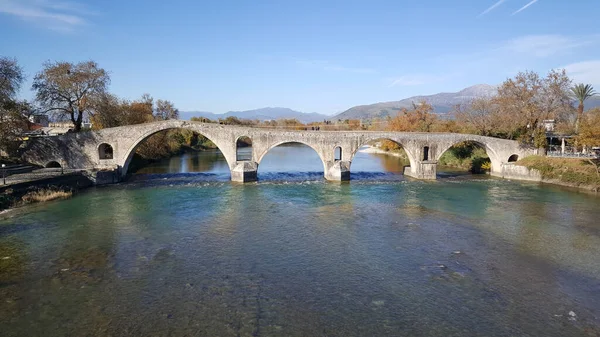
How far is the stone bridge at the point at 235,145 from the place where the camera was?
34.6 m

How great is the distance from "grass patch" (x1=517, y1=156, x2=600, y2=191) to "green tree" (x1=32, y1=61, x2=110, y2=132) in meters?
44.1

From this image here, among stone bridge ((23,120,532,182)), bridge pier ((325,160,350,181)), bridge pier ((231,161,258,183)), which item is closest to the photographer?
stone bridge ((23,120,532,182))

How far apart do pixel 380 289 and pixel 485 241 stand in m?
8.22

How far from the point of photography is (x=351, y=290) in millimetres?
12930

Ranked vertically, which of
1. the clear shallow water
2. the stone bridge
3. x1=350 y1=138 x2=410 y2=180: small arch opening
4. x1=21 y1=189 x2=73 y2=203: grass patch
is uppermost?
the stone bridge

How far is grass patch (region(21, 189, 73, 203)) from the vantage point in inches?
982

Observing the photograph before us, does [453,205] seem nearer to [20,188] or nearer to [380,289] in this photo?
[380,289]

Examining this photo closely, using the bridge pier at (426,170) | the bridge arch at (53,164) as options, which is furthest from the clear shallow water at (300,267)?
the bridge pier at (426,170)

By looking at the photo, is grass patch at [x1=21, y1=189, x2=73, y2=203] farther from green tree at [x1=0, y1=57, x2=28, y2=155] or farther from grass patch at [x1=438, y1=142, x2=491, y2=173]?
grass patch at [x1=438, y1=142, x2=491, y2=173]

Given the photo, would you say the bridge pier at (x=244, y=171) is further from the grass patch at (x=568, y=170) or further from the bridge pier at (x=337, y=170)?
the grass patch at (x=568, y=170)

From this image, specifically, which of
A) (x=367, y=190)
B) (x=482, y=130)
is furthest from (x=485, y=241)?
(x=482, y=130)

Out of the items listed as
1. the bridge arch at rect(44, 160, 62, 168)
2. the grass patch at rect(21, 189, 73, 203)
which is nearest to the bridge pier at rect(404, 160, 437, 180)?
the grass patch at rect(21, 189, 73, 203)

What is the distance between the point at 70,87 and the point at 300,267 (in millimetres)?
32205

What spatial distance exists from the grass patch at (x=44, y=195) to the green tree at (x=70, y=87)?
12659 mm
